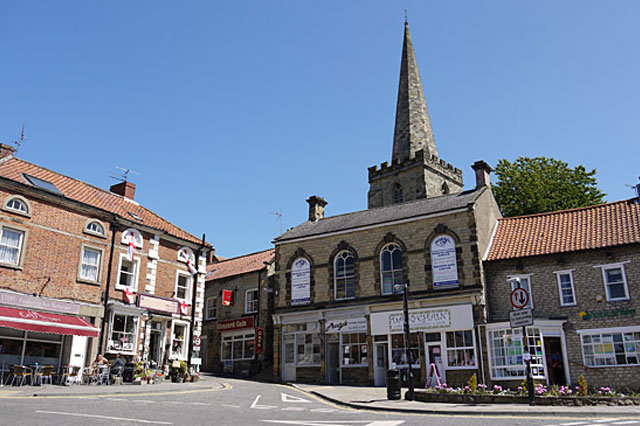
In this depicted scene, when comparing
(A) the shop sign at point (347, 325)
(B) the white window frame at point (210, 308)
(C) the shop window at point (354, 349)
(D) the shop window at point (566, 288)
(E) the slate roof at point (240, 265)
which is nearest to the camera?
(D) the shop window at point (566, 288)

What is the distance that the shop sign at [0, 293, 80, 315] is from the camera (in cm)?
1964

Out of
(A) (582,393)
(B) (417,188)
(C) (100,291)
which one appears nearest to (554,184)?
(B) (417,188)

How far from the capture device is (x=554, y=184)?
36.7 meters

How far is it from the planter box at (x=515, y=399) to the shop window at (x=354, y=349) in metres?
8.56

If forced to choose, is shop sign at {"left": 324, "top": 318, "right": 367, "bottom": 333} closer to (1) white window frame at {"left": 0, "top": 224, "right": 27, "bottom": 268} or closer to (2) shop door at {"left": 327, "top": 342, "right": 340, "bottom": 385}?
(2) shop door at {"left": 327, "top": 342, "right": 340, "bottom": 385}

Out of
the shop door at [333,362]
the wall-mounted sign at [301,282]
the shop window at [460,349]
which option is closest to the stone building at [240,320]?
the wall-mounted sign at [301,282]

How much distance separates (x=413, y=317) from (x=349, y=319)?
11.3 feet

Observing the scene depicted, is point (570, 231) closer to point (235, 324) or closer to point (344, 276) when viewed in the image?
point (344, 276)

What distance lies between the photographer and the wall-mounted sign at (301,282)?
1135 inches

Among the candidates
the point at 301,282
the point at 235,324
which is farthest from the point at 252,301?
the point at 301,282

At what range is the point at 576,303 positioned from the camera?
74.3ft

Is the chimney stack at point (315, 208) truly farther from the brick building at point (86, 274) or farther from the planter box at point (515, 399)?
the planter box at point (515, 399)

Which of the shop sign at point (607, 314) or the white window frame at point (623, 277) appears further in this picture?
the white window frame at point (623, 277)

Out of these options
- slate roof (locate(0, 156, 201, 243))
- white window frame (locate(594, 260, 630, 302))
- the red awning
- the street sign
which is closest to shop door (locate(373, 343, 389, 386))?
white window frame (locate(594, 260, 630, 302))
